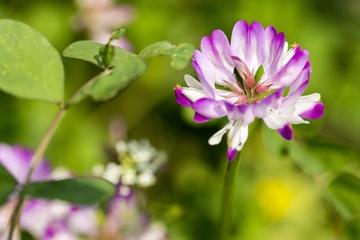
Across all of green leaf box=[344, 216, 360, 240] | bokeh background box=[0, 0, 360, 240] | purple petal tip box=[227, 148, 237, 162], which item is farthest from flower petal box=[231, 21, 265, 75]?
bokeh background box=[0, 0, 360, 240]

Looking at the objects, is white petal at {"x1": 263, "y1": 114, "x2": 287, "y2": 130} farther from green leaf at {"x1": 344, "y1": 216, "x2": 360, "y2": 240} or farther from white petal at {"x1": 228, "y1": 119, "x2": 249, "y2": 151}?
green leaf at {"x1": 344, "y1": 216, "x2": 360, "y2": 240}

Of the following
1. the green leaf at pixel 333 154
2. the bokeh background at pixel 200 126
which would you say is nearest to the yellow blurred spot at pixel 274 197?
the bokeh background at pixel 200 126

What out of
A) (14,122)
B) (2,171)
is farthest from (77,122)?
(2,171)

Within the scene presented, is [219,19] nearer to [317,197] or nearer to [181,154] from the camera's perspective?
[181,154]

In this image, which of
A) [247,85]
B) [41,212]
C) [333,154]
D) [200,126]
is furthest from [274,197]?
[247,85]

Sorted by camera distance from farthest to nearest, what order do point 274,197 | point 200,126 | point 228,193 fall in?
point 274,197 → point 200,126 → point 228,193

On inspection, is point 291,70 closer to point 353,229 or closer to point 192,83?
point 192,83
